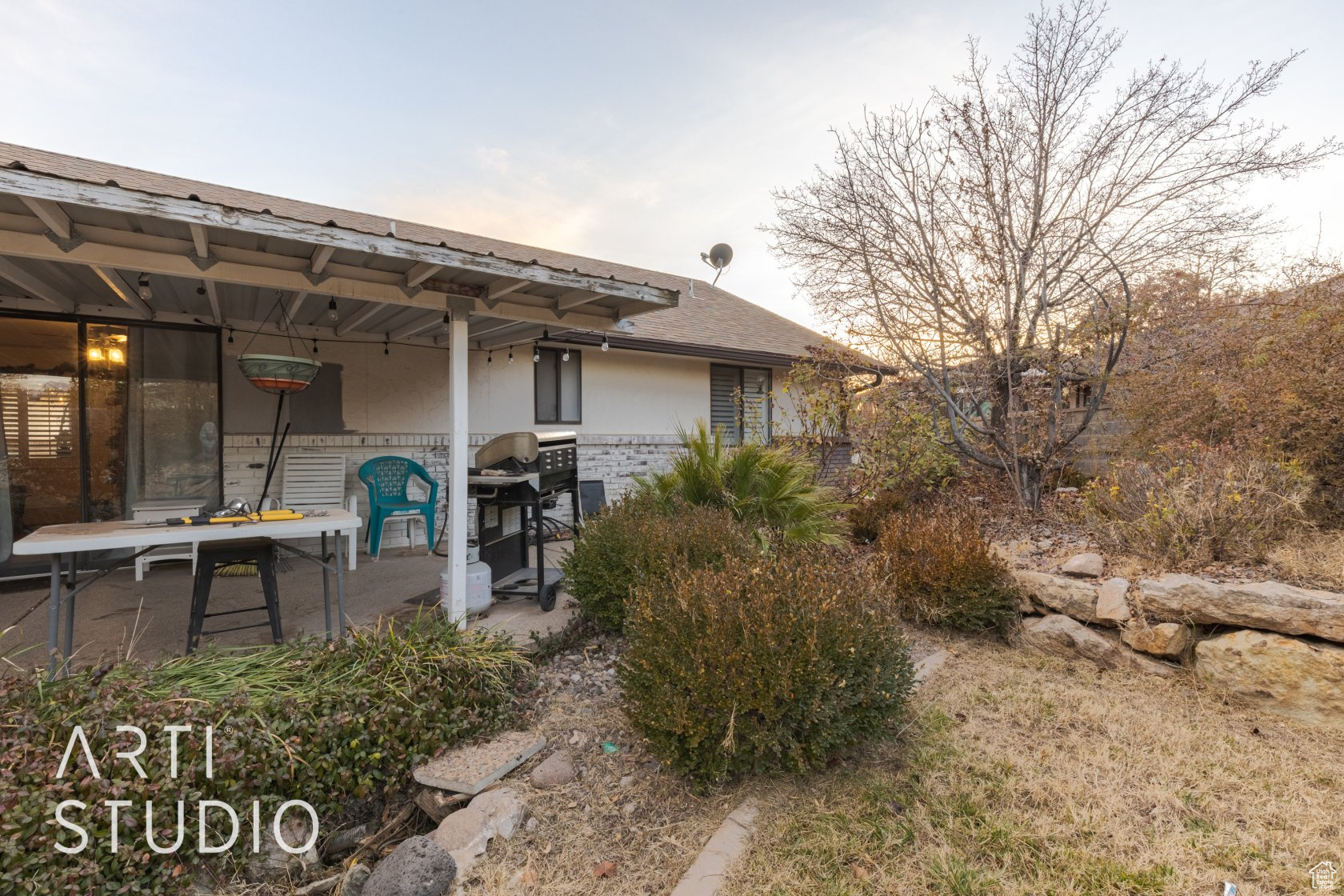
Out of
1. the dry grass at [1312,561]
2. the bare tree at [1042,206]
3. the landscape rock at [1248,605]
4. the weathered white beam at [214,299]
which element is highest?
the bare tree at [1042,206]

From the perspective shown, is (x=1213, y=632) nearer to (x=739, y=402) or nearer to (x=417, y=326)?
(x=739, y=402)

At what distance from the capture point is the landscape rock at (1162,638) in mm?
4031

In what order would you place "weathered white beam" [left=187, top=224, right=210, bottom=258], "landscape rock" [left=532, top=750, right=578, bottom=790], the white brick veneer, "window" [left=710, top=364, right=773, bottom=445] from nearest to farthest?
"landscape rock" [left=532, top=750, right=578, bottom=790] → "weathered white beam" [left=187, top=224, right=210, bottom=258] → the white brick veneer → "window" [left=710, top=364, right=773, bottom=445]

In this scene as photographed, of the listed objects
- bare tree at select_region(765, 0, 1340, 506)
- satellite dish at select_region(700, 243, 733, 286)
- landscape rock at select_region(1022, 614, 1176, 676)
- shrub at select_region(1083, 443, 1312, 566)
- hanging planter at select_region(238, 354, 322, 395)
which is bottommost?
landscape rock at select_region(1022, 614, 1176, 676)

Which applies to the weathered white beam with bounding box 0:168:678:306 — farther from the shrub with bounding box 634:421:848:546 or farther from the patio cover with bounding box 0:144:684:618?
the shrub with bounding box 634:421:848:546

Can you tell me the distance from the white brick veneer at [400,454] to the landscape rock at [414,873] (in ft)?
13.8

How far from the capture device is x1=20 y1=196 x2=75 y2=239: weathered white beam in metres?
2.78

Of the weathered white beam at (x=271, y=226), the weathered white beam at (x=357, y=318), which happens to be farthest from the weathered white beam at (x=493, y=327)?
the weathered white beam at (x=271, y=226)

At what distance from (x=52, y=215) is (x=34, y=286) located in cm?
240

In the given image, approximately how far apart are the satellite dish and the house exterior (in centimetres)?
440

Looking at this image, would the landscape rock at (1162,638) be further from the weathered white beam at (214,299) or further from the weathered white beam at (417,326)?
the weathered white beam at (214,299)

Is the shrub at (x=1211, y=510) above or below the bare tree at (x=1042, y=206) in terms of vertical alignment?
below

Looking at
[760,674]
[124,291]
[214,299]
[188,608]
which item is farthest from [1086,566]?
[124,291]

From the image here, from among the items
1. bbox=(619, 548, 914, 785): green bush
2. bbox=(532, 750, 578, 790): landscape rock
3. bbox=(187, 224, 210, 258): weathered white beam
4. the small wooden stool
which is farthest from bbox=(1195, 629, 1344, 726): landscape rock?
bbox=(187, 224, 210, 258): weathered white beam
